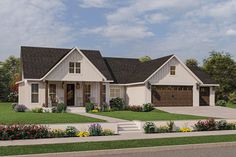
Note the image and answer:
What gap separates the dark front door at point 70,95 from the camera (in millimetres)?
33906

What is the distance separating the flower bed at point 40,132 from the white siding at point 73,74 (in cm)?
1498

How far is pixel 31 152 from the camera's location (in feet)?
38.1

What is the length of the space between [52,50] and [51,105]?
6.81 meters

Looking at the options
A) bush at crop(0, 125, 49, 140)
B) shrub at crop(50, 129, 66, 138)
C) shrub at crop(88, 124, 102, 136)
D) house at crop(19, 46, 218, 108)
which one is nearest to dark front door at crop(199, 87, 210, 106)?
house at crop(19, 46, 218, 108)

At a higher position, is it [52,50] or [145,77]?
[52,50]

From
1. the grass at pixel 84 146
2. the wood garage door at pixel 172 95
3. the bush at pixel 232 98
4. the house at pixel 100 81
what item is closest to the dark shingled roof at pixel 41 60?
the house at pixel 100 81

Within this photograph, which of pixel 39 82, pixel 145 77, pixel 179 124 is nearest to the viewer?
pixel 179 124

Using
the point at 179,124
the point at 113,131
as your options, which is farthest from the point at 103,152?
the point at 179,124

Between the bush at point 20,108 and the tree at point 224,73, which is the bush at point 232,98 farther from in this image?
the bush at point 20,108

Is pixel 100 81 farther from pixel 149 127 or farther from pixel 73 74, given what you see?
pixel 149 127

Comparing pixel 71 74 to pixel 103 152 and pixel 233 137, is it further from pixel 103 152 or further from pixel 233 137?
pixel 103 152

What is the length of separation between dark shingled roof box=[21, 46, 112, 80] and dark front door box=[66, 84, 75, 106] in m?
2.61

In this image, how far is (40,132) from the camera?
641 inches

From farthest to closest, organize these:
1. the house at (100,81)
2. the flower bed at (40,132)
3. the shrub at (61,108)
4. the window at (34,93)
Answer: the house at (100,81) → the window at (34,93) → the shrub at (61,108) → the flower bed at (40,132)
